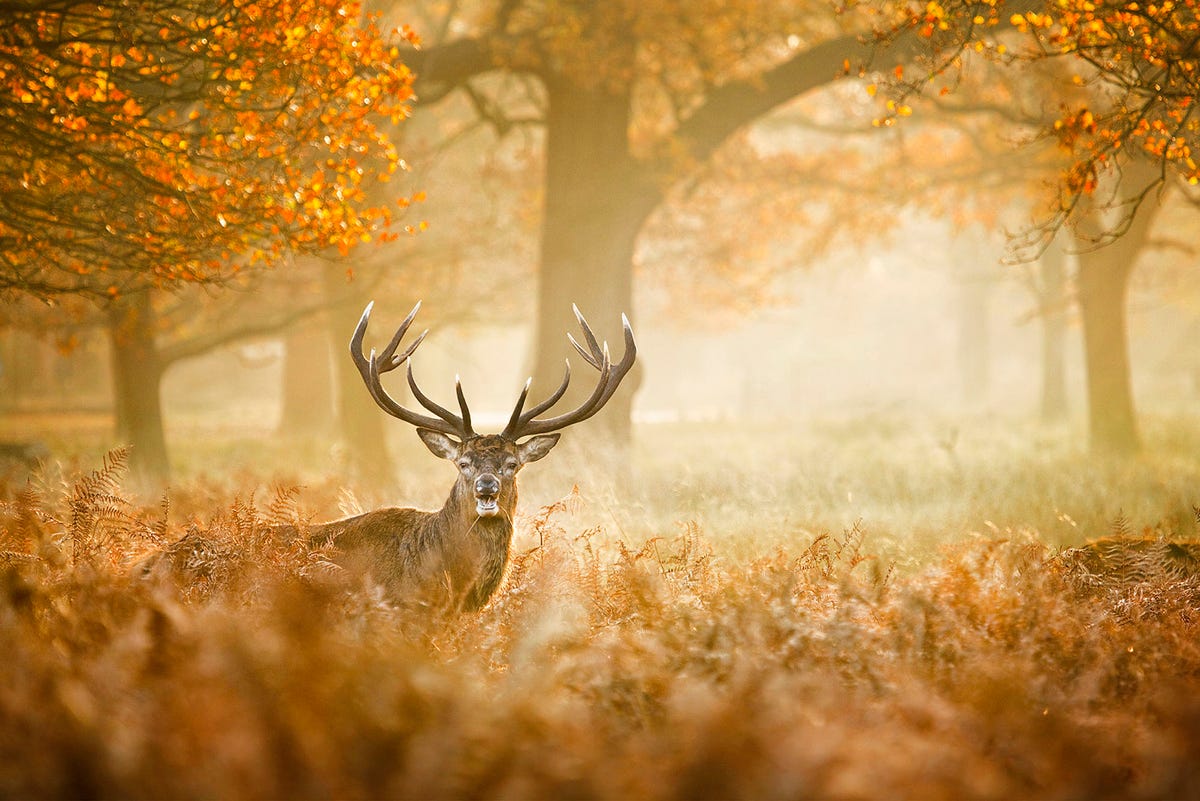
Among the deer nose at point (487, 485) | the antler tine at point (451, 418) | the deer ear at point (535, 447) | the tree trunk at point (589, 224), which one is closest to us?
the deer nose at point (487, 485)

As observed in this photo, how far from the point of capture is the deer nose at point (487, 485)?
632cm

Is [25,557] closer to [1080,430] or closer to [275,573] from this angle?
[275,573]

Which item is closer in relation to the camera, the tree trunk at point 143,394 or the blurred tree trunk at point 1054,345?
the tree trunk at point 143,394

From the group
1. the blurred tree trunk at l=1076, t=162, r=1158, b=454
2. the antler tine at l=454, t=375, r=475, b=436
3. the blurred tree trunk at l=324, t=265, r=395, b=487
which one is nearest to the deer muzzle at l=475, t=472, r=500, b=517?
the antler tine at l=454, t=375, r=475, b=436

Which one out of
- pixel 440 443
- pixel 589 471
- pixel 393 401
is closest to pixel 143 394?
pixel 589 471

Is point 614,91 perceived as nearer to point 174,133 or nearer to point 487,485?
point 174,133

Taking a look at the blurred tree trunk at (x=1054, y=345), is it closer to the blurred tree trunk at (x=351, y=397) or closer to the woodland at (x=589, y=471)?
the woodland at (x=589, y=471)

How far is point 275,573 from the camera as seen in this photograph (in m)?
5.88

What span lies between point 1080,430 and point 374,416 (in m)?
12.9

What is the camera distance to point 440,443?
7.03 metres

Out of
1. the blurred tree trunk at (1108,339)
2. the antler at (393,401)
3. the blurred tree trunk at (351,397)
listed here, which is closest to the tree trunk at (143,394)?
the blurred tree trunk at (351,397)

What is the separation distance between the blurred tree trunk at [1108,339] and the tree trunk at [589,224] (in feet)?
23.2

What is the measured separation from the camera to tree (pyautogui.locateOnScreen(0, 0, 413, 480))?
7578 mm

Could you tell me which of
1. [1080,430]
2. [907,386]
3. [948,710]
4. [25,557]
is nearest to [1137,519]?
[948,710]
